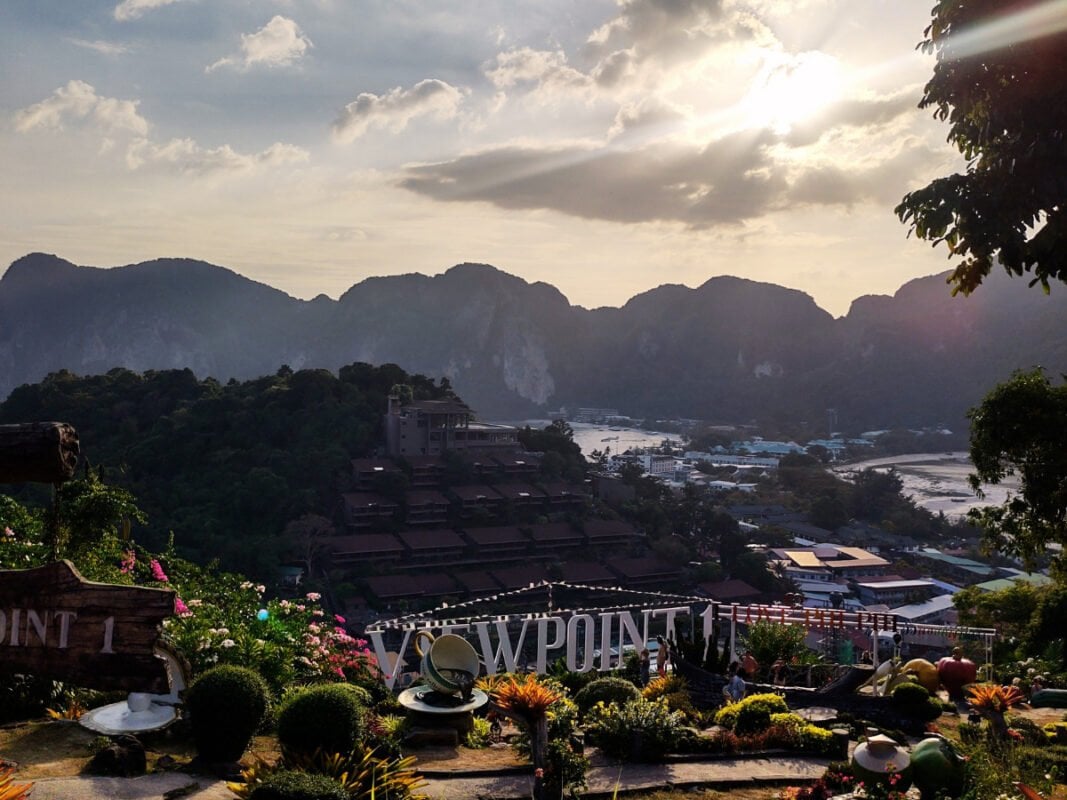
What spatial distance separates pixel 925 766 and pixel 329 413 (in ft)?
218

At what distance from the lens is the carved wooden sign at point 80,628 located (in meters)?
4.32

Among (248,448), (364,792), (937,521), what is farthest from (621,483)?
(364,792)

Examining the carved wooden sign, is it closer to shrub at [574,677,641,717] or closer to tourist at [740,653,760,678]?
shrub at [574,677,641,717]

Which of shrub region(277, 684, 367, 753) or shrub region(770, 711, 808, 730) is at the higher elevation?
shrub region(277, 684, 367, 753)

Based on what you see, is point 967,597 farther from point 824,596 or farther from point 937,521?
point 937,521

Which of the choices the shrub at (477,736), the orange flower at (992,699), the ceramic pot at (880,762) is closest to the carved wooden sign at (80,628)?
the ceramic pot at (880,762)

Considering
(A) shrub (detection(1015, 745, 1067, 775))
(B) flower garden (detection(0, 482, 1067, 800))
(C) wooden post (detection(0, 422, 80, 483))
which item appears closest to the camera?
(C) wooden post (detection(0, 422, 80, 483))

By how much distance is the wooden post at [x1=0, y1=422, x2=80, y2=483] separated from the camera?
4.58 metres

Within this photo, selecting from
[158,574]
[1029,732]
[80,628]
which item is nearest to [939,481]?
[1029,732]

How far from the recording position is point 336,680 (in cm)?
→ 1380

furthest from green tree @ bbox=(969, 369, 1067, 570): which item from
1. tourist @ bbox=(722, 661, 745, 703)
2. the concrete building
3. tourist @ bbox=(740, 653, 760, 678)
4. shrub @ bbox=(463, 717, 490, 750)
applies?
the concrete building

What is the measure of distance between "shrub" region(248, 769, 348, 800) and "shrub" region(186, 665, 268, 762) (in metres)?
2.11

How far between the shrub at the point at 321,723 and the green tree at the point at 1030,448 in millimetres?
8430

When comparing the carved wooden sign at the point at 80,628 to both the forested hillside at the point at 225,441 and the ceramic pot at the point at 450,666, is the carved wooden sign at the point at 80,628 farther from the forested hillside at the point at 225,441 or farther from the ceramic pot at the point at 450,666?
the forested hillside at the point at 225,441
